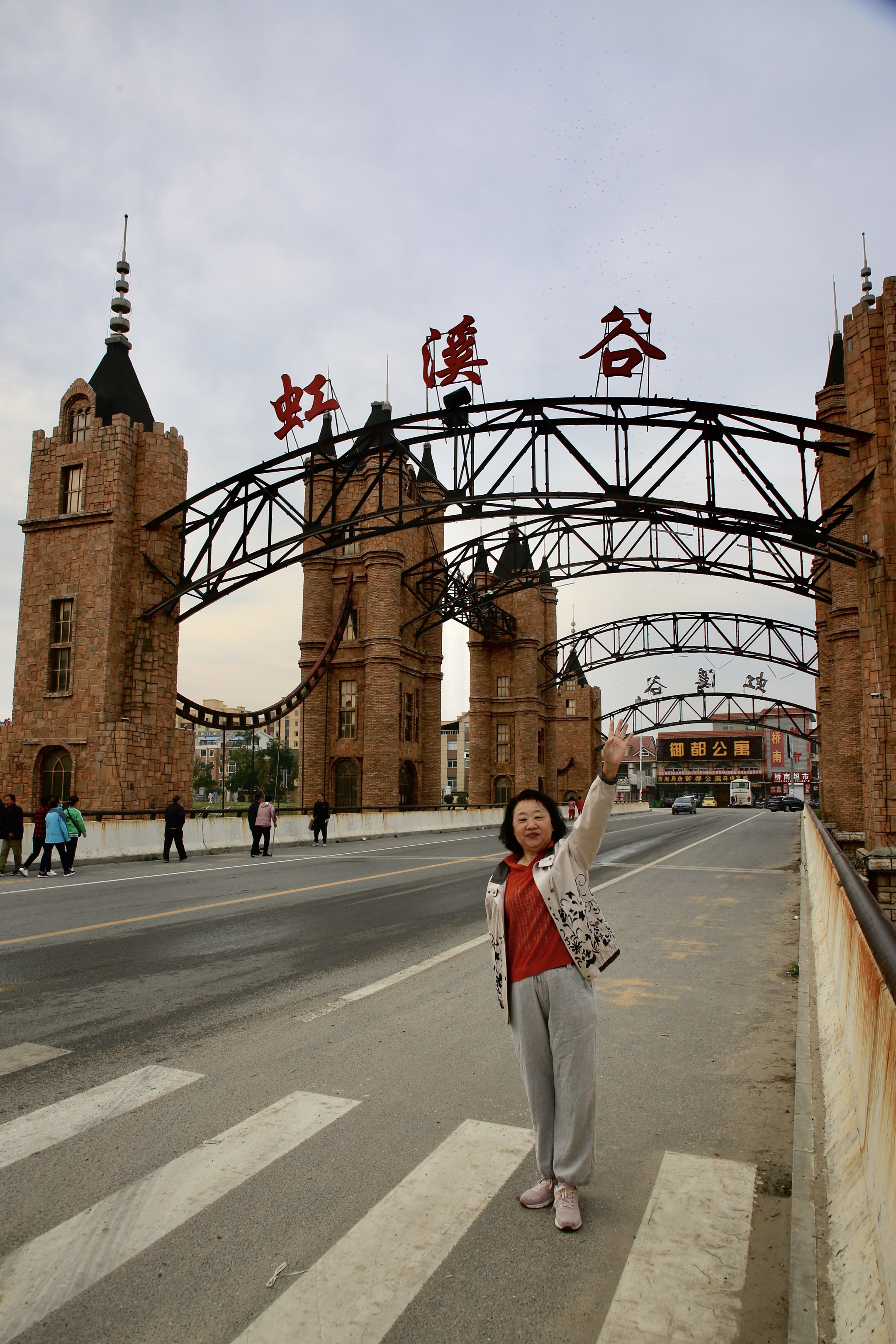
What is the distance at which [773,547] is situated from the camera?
25.0 m

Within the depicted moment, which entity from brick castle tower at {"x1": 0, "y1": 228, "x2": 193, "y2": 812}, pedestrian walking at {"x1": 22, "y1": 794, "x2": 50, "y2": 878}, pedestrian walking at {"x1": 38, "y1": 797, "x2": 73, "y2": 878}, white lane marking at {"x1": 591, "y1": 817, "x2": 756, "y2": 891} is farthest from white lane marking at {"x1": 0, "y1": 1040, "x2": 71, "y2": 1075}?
brick castle tower at {"x1": 0, "y1": 228, "x2": 193, "y2": 812}

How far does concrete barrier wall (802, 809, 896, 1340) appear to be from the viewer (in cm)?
252

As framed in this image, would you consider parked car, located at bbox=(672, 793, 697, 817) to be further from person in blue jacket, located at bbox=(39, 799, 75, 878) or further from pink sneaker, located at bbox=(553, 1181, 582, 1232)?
pink sneaker, located at bbox=(553, 1181, 582, 1232)

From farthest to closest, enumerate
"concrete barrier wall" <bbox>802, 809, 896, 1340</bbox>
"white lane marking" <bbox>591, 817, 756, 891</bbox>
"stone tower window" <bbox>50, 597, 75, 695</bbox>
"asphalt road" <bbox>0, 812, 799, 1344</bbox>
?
"stone tower window" <bbox>50, 597, 75, 695</bbox>, "white lane marking" <bbox>591, 817, 756, 891</bbox>, "asphalt road" <bbox>0, 812, 799, 1344</bbox>, "concrete barrier wall" <bbox>802, 809, 896, 1340</bbox>

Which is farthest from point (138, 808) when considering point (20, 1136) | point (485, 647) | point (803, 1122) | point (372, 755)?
point (485, 647)

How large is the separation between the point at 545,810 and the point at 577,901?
1.43ft

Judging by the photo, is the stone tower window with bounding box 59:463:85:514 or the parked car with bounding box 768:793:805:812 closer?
the stone tower window with bounding box 59:463:85:514

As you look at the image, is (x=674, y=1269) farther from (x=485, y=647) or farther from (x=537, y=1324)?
(x=485, y=647)

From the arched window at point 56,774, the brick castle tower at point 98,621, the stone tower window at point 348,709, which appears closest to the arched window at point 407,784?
the stone tower window at point 348,709

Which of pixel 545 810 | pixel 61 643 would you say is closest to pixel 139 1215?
pixel 545 810

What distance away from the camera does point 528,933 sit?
3.55 meters

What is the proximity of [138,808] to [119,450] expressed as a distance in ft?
33.5

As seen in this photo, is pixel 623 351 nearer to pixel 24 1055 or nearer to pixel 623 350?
pixel 623 350

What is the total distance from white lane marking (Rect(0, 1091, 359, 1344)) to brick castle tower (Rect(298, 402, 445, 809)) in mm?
33586
